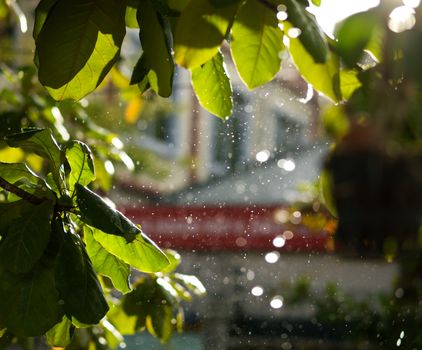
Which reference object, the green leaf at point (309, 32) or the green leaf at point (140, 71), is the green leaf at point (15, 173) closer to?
the green leaf at point (140, 71)

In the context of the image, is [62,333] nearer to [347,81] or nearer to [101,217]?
[101,217]

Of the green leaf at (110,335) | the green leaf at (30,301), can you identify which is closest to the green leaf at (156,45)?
the green leaf at (30,301)

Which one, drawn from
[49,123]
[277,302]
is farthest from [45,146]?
[277,302]

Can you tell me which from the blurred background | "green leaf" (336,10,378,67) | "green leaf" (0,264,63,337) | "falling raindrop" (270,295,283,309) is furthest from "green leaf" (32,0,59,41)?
"falling raindrop" (270,295,283,309)

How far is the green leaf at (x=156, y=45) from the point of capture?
0.73 meters

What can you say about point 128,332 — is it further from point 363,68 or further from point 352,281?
point 352,281

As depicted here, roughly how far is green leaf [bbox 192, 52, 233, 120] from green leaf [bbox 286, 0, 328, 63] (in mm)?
179

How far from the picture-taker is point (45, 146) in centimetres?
89

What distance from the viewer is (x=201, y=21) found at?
2.01 feet

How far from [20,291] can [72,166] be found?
0.16m

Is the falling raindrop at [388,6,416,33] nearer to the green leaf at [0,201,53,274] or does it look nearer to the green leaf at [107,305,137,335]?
the green leaf at [0,201,53,274]

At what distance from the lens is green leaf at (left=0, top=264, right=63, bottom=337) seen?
793 millimetres

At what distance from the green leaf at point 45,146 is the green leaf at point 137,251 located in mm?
71

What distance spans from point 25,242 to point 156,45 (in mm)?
205
